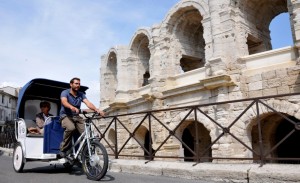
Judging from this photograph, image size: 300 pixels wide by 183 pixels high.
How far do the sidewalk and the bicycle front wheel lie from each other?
984 mm

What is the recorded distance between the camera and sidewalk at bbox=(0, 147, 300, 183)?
386cm

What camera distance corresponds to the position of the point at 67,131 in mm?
5301

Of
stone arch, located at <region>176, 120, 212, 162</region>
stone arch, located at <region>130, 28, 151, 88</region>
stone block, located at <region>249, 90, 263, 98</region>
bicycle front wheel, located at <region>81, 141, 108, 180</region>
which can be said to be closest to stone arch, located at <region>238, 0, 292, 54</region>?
stone block, located at <region>249, 90, 263, 98</region>

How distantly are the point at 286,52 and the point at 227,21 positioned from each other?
249 centimetres

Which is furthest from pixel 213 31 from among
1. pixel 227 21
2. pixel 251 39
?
pixel 251 39

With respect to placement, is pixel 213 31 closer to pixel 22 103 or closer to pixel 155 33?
pixel 155 33

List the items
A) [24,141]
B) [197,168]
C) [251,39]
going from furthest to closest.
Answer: [251,39], [24,141], [197,168]

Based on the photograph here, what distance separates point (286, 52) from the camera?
10008mm

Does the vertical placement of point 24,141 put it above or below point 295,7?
below

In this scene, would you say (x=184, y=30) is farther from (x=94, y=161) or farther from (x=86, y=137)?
(x=94, y=161)

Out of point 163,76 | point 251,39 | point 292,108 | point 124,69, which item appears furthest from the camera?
point 124,69

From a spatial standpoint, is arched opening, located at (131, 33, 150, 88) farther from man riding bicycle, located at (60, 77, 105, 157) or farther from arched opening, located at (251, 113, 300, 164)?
man riding bicycle, located at (60, 77, 105, 157)

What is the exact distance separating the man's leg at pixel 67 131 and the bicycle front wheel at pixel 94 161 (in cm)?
45

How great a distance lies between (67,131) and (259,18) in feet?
35.1
